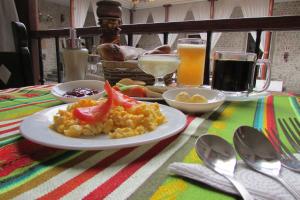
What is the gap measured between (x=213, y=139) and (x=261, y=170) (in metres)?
0.08

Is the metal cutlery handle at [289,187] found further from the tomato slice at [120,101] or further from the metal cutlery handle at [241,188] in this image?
the tomato slice at [120,101]

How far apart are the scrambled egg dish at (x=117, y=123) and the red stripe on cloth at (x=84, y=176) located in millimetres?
34

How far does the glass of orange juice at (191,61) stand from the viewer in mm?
919

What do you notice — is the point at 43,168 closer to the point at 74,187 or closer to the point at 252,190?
the point at 74,187

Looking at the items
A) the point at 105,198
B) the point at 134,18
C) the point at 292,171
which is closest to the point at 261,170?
the point at 292,171

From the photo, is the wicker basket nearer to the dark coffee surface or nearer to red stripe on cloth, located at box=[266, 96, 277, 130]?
the dark coffee surface

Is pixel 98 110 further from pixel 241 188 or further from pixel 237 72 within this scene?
pixel 237 72

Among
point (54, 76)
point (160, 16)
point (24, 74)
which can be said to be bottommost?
point (54, 76)

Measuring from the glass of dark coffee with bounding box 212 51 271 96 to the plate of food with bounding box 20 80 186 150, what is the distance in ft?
1.28

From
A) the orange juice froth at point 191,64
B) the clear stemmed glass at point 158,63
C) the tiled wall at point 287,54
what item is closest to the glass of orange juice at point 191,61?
the orange juice froth at point 191,64

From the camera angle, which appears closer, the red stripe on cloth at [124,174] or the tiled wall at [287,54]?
the red stripe on cloth at [124,174]

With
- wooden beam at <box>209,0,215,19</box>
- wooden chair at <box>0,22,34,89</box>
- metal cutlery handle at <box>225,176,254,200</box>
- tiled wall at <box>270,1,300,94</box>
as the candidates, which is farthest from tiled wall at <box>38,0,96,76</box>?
metal cutlery handle at <box>225,176,254,200</box>

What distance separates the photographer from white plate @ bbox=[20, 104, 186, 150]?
317 mm

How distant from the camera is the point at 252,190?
0.24m
